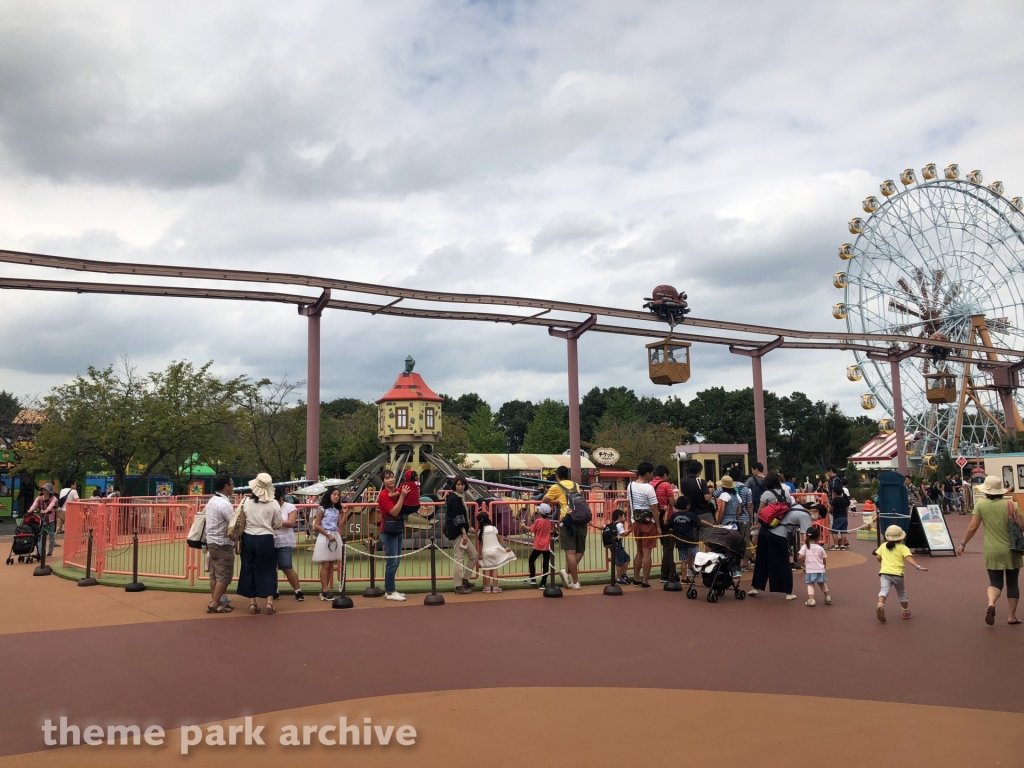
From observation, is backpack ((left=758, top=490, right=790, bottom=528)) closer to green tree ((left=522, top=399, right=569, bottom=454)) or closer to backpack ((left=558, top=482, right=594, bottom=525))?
backpack ((left=558, top=482, right=594, bottom=525))

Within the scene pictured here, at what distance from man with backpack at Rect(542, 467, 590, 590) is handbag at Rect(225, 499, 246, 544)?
438 cm

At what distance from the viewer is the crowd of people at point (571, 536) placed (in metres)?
8.93

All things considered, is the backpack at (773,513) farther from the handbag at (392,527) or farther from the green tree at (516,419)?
the green tree at (516,419)

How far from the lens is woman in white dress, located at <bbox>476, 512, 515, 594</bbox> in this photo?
35.3 ft

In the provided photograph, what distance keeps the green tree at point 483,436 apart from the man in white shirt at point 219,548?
54.5 m

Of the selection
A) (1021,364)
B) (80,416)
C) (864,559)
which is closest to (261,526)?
(864,559)

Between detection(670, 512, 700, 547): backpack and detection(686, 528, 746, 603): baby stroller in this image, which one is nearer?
detection(686, 528, 746, 603): baby stroller

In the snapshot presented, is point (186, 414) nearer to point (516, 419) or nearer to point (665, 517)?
point (665, 517)

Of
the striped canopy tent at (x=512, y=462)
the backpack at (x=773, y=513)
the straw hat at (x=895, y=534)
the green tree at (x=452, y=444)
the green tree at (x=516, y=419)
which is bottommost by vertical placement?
the straw hat at (x=895, y=534)

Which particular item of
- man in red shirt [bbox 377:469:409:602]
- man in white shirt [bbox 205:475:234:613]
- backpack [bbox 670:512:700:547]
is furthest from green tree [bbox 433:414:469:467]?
man in white shirt [bbox 205:475:234:613]

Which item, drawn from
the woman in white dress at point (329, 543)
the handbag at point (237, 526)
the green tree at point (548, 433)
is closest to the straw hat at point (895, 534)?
the woman in white dress at point (329, 543)

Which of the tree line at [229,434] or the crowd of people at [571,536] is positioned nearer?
the crowd of people at [571,536]

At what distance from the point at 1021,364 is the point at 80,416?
46215mm

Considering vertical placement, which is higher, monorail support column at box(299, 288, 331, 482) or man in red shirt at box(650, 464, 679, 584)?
monorail support column at box(299, 288, 331, 482)
